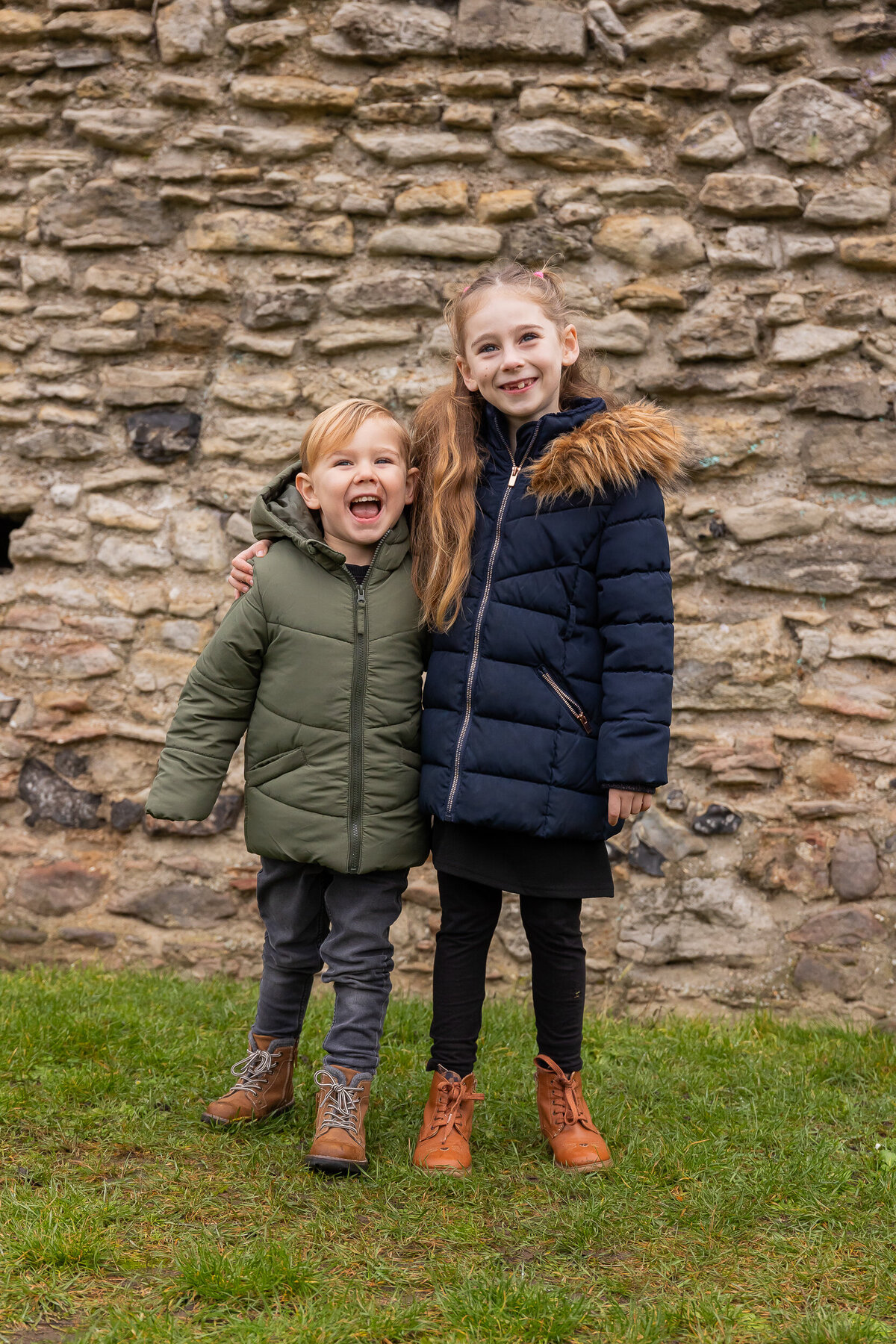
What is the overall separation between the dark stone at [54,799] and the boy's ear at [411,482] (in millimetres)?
1844

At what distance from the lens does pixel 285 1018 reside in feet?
8.54

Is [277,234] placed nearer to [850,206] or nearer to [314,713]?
[850,206]

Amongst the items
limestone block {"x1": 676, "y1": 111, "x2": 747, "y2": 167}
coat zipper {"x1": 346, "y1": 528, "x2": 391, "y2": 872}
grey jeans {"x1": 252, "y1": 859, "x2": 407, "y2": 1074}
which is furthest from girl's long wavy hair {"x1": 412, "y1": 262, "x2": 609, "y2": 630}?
limestone block {"x1": 676, "y1": 111, "x2": 747, "y2": 167}

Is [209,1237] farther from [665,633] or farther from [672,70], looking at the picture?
[672,70]

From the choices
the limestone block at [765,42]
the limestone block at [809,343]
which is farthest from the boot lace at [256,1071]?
the limestone block at [765,42]

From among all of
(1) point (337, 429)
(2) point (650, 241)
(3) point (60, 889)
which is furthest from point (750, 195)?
(3) point (60, 889)

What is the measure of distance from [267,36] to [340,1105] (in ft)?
10.9

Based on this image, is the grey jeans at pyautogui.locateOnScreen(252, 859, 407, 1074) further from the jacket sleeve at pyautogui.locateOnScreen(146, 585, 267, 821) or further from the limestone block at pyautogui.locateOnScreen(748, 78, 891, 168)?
the limestone block at pyautogui.locateOnScreen(748, 78, 891, 168)

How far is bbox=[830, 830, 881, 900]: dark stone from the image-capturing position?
3.49 metres

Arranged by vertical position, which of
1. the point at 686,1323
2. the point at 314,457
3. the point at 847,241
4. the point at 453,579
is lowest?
the point at 686,1323

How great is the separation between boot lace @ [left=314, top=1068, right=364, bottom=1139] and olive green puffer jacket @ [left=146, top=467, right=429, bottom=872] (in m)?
0.45

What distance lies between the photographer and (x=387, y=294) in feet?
12.2

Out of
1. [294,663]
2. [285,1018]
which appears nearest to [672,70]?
[294,663]

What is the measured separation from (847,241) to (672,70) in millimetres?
798
